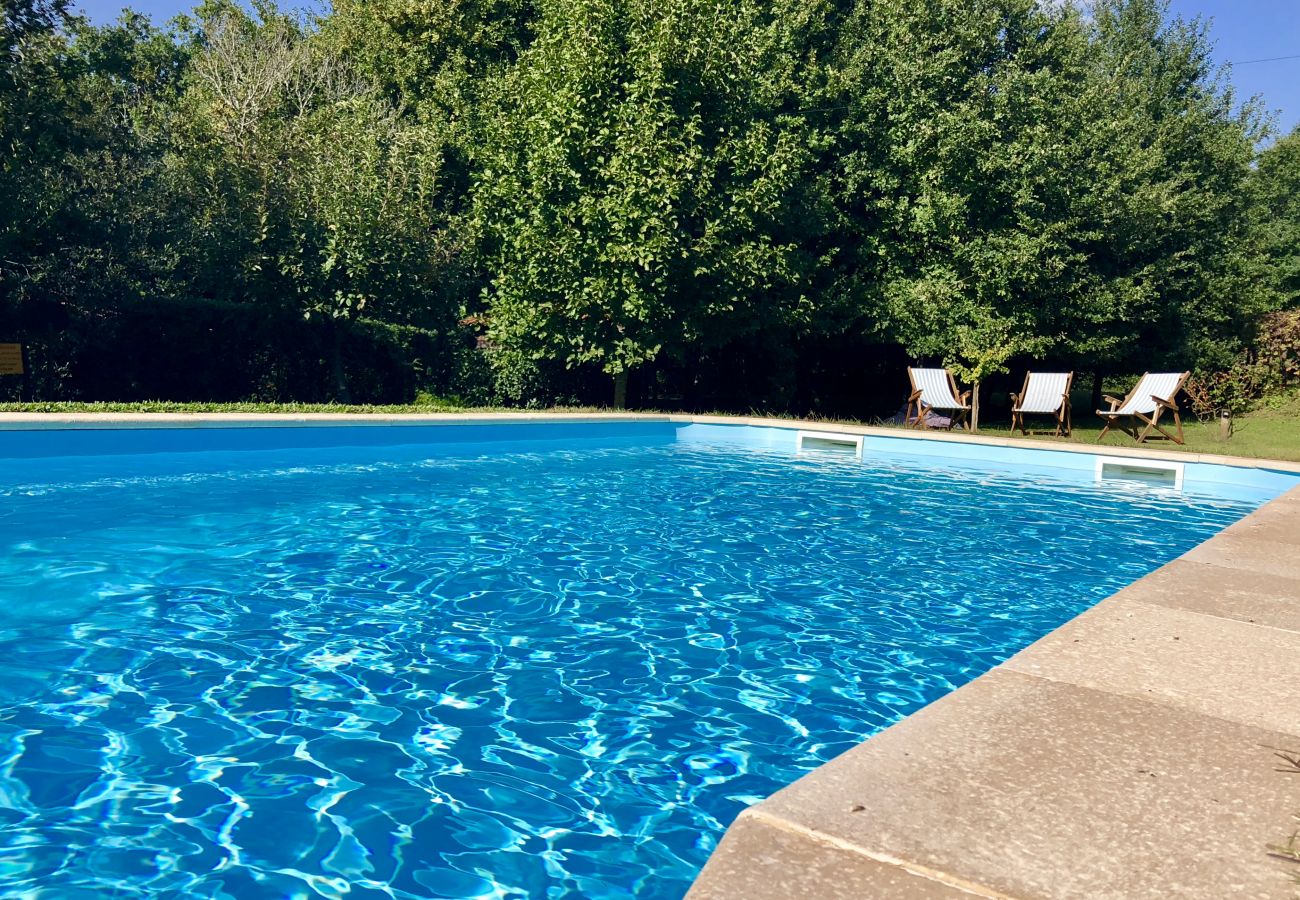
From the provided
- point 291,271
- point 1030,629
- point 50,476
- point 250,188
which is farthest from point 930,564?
point 250,188

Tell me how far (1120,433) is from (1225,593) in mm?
14138

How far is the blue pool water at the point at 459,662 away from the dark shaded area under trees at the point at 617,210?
686 centimetres

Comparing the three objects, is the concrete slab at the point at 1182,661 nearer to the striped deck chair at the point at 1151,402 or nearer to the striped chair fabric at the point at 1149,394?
the striped deck chair at the point at 1151,402

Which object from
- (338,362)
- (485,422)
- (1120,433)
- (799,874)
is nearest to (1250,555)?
(799,874)

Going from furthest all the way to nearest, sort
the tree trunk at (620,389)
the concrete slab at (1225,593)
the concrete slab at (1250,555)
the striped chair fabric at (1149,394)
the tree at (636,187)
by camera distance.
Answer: the tree trunk at (620,389) → the tree at (636,187) → the striped chair fabric at (1149,394) → the concrete slab at (1250,555) → the concrete slab at (1225,593)

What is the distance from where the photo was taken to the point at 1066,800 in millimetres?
2461

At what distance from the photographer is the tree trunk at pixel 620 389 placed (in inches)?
760

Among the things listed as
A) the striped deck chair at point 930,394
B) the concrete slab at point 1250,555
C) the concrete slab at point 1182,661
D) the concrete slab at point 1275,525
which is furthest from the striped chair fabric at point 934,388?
the concrete slab at point 1182,661

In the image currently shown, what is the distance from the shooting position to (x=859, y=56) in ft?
63.1

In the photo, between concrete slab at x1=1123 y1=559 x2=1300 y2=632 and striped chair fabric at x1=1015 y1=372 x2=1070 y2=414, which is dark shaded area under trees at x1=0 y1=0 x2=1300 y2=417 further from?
concrete slab at x1=1123 y1=559 x2=1300 y2=632

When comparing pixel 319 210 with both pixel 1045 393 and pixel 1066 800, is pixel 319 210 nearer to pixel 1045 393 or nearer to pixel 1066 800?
pixel 1045 393

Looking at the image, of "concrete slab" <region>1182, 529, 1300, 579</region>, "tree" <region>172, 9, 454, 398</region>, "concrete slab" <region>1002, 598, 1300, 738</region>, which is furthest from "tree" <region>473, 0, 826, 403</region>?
"concrete slab" <region>1002, 598, 1300, 738</region>

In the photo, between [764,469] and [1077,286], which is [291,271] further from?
[1077,286]

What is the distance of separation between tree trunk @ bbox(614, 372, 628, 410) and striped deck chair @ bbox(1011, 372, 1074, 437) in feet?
25.3
